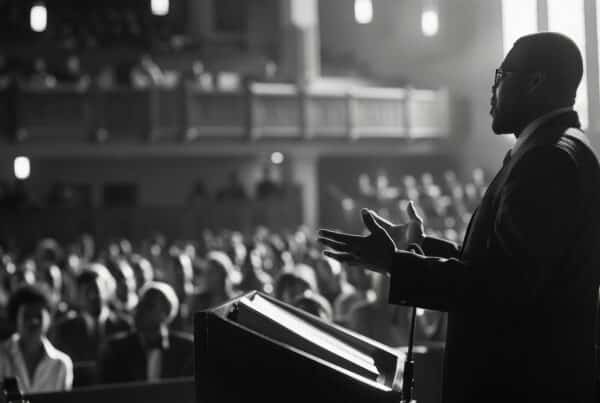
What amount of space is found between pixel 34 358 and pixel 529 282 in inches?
170

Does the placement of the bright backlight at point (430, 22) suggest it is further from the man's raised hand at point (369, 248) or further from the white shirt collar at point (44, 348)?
the man's raised hand at point (369, 248)

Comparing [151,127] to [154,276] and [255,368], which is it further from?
[255,368]

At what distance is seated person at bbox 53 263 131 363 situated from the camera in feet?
23.0

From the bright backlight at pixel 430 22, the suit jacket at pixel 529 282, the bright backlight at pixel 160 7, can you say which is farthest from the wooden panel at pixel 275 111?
the suit jacket at pixel 529 282

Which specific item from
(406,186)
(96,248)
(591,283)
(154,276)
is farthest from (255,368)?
(406,186)

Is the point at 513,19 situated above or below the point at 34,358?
above

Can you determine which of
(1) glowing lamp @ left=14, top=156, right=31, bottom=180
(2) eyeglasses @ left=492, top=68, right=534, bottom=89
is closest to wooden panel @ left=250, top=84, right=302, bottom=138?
(1) glowing lamp @ left=14, top=156, right=31, bottom=180

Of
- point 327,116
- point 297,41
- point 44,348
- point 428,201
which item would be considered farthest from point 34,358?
point 297,41

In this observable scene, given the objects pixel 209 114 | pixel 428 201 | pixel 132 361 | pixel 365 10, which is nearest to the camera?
pixel 132 361

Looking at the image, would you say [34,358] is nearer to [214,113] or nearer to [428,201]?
[428,201]

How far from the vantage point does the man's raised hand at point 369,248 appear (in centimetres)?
233

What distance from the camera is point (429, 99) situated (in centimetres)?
Result: 2356

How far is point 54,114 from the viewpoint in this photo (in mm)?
18938

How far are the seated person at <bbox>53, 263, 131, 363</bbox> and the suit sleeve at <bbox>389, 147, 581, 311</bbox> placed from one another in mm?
4636
